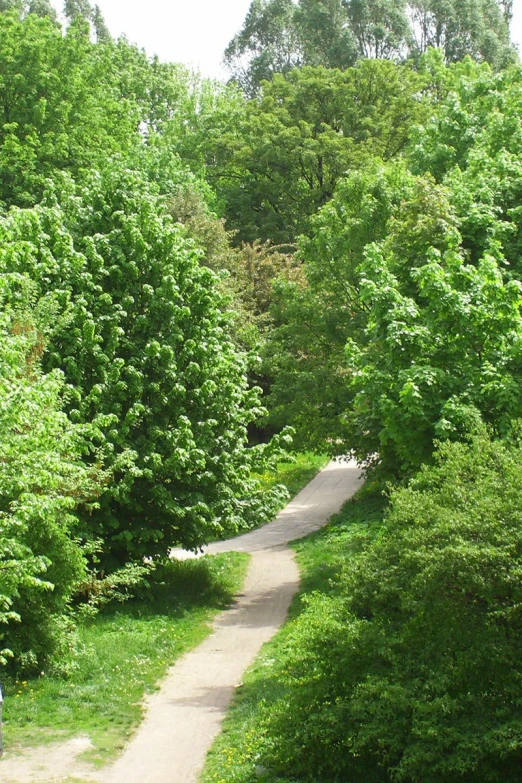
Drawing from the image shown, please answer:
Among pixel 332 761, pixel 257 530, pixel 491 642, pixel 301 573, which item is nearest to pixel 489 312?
pixel 491 642

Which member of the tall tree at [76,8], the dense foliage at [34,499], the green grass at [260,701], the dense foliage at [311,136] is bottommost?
the green grass at [260,701]

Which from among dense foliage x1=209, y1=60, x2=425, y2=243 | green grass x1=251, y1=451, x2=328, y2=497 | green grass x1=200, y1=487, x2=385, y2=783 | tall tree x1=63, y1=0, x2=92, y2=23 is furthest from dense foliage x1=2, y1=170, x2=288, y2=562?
tall tree x1=63, y1=0, x2=92, y2=23

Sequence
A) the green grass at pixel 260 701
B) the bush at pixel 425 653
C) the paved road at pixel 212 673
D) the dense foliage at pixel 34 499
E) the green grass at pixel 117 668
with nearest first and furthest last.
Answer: the bush at pixel 425 653 → the green grass at pixel 260 701 → the paved road at pixel 212 673 → the dense foliage at pixel 34 499 → the green grass at pixel 117 668

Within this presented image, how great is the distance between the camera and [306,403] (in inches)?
1007

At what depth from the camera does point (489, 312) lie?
1394 cm

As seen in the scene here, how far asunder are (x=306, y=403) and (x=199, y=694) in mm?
12778

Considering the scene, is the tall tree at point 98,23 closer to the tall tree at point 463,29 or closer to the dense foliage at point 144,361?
the tall tree at point 463,29

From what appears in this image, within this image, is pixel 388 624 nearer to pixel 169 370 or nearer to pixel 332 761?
pixel 332 761

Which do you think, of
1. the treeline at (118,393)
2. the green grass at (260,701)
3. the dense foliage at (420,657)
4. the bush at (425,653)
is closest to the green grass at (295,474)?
the green grass at (260,701)

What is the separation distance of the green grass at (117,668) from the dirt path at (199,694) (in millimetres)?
272

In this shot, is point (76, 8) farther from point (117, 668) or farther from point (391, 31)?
point (117, 668)

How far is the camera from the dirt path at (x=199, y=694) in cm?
1055

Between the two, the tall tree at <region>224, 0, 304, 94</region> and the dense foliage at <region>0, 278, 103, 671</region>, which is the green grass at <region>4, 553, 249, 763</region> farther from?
the tall tree at <region>224, 0, 304, 94</region>

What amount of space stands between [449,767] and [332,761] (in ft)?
4.86
